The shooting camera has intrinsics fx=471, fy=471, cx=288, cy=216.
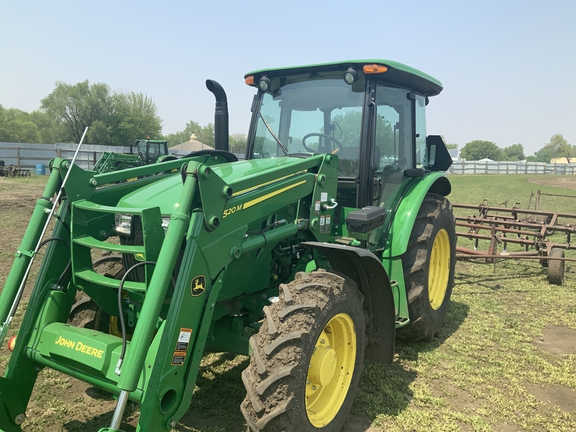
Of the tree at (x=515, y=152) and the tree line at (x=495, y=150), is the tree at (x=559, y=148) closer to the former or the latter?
the tree line at (x=495, y=150)

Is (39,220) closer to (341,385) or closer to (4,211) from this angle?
(341,385)

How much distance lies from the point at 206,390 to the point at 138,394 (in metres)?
1.35

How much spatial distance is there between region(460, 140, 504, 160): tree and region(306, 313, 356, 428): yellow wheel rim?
135 meters

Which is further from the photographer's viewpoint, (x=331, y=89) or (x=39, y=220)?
(x=331, y=89)

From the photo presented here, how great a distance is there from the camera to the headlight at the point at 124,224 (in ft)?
9.99

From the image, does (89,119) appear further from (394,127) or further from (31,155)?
(394,127)

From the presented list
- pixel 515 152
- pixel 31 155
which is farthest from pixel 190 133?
pixel 515 152

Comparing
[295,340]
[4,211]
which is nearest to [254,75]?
[295,340]

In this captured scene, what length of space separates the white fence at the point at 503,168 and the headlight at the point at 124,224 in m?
49.0

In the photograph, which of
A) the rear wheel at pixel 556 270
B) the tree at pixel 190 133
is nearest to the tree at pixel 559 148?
the tree at pixel 190 133

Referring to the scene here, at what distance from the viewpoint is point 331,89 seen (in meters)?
4.21

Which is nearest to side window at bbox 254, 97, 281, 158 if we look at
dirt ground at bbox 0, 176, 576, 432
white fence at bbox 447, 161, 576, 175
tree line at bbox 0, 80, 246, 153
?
dirt ground at bbox 0, 176, 576, 432

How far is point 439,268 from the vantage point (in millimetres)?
5148

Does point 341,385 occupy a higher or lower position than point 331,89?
lower
